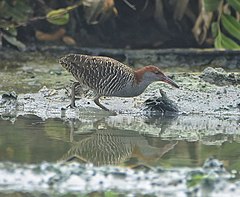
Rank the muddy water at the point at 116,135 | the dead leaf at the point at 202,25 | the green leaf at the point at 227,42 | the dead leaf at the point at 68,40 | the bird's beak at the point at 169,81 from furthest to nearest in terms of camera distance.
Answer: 1. the dead leaf at the point at 68,40
2. the dead leaf at the point at 202,25
3. the green leaf at the point at 227,42
4. the bird's beak at the point at 169,81
5. the muddy water at the point at 116,135

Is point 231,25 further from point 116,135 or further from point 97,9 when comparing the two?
point 116,135

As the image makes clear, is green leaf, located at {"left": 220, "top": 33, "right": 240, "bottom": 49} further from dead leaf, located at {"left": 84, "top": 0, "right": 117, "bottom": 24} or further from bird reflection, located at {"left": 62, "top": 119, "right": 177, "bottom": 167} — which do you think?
bird reflection, located at {"left": 62, "top": 119, "right": 177, "bottom": 167}

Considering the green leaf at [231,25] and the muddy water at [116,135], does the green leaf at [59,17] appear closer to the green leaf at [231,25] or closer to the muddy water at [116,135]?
the muddy water at [116,135]

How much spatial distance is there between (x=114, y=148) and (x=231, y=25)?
5.07m

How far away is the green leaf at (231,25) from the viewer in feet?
42.2

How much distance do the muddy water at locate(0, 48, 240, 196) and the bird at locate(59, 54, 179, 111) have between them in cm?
19

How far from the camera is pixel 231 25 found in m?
12.9

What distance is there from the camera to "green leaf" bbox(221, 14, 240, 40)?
506 inches

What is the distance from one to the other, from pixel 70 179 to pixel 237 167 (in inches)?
58.0

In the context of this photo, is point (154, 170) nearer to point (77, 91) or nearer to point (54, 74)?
point (77, 91)

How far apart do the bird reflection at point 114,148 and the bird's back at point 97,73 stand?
160 cm

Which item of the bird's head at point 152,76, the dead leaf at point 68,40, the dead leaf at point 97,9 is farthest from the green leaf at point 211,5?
the dead leaf at point 68,40

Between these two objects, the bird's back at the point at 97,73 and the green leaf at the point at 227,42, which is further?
the green leaf at the point at 227,42

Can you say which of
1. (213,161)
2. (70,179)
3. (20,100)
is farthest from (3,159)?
(20,100)
